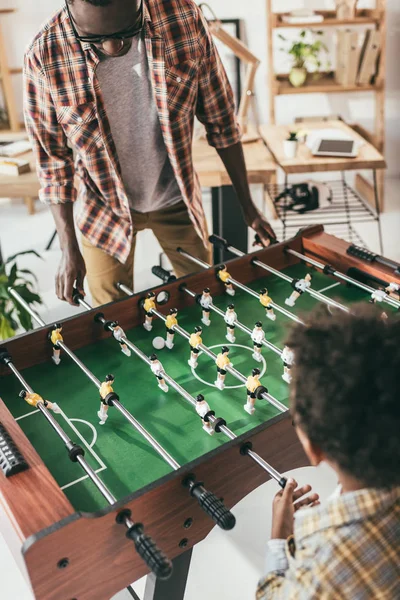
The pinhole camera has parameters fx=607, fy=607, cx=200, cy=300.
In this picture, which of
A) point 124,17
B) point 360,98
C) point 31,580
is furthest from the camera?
point 360,98

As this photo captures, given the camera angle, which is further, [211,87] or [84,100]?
[211,87]

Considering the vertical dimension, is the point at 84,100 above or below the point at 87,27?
below

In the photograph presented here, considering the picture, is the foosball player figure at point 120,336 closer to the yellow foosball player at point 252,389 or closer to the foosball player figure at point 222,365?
the foosball player figure at point 222,365

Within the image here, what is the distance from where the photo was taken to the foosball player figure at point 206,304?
5.91 feet

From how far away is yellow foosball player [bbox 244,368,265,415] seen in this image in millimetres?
1444

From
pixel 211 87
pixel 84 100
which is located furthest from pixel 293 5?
pixel 84 100

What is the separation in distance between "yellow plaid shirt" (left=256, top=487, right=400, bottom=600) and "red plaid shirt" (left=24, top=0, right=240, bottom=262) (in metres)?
1.40

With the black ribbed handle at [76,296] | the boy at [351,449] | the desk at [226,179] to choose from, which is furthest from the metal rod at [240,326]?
the desk at [226,179]

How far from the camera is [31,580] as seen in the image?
1.07 m

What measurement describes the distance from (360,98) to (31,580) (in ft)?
15.1

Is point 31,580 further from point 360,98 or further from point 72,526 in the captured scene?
point 360,98

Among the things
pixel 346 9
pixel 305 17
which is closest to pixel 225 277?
pixel 305 17

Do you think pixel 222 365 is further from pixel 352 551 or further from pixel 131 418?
pixel 352 551

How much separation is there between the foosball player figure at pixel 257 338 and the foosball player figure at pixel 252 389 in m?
0.18
